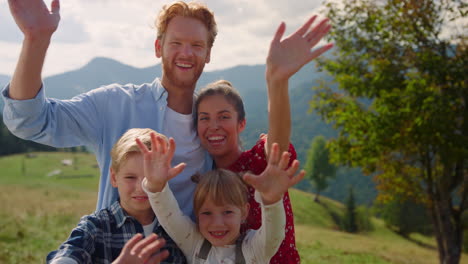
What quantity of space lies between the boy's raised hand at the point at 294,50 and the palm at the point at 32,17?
139 cm

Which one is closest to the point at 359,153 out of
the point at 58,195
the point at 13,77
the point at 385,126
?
the point at 385,126

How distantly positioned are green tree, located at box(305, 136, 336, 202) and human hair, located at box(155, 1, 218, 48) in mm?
43852

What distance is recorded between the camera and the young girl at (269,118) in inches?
104

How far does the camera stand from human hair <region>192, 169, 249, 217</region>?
2.85m

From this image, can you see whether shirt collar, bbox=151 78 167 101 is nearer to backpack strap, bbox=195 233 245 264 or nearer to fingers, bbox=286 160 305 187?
backpack strap, bbox=195 233 245 264

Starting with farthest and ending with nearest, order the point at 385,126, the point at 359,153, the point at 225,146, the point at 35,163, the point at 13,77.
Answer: the point at 35,163
the point at 359,153
the point at 385,126
the point at 225,146
the point at 13,77

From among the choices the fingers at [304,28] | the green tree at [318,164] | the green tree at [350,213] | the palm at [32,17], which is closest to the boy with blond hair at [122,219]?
the palm at [32,17]

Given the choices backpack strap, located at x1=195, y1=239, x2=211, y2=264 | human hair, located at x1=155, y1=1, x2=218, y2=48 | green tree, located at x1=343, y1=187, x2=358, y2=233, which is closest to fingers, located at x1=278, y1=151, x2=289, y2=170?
backpack strap, located at x1=195, y1=239, x2=211, y2=264

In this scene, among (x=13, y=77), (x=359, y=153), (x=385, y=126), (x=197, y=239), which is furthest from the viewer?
(x=359, y=153)

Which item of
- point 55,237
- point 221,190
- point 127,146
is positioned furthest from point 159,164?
point 55,237

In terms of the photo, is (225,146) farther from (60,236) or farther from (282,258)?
(60,236)

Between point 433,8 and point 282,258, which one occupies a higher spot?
point 433,8

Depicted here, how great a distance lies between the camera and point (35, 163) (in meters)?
53.1

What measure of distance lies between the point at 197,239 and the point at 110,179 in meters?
0.80
